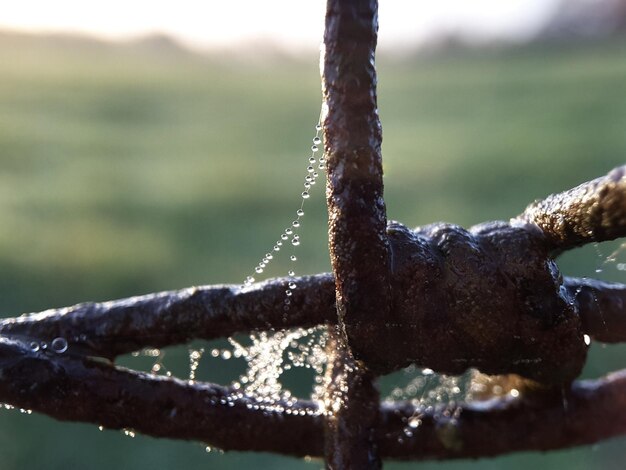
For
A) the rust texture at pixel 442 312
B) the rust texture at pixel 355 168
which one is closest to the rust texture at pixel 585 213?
the rust texture at pixel 442 312

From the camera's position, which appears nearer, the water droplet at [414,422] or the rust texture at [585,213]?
the rust texture at [585,213]

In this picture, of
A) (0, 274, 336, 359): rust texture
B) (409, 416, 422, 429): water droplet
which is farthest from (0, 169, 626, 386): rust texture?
(409, 416, 422, 429): water droplet

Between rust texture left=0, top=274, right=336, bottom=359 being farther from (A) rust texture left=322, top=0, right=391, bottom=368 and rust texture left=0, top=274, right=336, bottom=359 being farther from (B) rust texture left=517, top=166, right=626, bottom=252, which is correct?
(B) rust texture left=517, top=166, right=626, bottom=252

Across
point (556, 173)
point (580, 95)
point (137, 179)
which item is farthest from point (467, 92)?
point (137, 179)

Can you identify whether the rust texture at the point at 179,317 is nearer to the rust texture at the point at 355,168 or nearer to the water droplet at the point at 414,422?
the rust texture at the point at 355,168

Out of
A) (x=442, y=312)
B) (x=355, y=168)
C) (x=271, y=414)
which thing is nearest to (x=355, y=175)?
(x=355, y=168)

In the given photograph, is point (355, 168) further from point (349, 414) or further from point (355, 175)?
point (349, 414)
